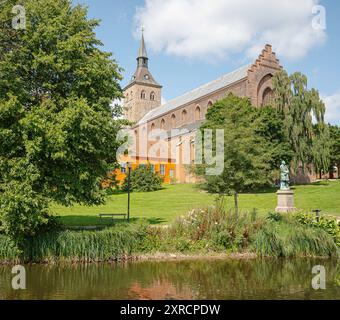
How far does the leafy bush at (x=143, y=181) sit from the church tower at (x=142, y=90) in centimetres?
3801

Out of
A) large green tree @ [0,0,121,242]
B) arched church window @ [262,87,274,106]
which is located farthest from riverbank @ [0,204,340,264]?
arched church window @ [262,87,274,106]

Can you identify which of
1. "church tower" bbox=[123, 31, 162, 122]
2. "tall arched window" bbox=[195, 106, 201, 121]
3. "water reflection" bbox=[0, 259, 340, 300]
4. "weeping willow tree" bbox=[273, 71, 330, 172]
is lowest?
"water reflection" bbox=[0, 259, 340, 300]

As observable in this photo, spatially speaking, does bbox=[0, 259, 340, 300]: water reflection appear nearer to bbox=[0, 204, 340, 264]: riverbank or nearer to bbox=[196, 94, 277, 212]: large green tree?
bbox=[0, 204, 340, 264]: riverbank

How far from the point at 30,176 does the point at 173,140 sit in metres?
42.4

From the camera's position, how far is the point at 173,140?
176ft

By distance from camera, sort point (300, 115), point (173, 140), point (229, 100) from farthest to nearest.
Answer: point (173, 140) < point (229, 100) < point (300, 115)

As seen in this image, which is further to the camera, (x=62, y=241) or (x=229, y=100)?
(x=229, y=100)

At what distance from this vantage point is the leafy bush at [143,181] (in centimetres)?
3916

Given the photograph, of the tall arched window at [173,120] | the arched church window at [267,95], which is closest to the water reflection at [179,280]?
the arched church window at [267,95]

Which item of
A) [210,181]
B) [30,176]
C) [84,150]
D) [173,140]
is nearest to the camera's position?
[30,176]

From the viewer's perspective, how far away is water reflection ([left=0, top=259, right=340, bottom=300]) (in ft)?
28.5

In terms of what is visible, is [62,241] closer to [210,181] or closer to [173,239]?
[173,239]
